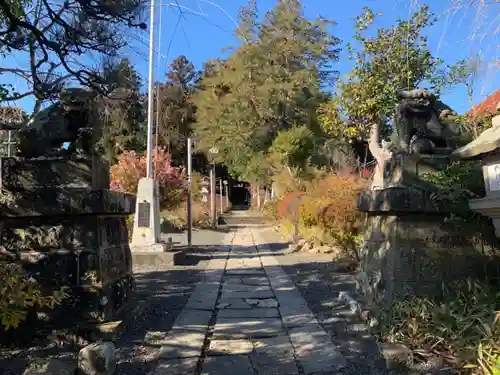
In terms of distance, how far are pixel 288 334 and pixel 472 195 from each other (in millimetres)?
2323

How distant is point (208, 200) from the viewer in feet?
96.2

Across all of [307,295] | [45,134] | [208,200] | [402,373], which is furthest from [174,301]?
[208,200]

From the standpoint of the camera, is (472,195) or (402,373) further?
(472,195)

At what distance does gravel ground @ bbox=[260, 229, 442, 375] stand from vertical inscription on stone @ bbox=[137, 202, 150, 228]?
3504mm

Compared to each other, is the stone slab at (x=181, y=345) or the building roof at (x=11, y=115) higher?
the building roof at (x=11, y=115)

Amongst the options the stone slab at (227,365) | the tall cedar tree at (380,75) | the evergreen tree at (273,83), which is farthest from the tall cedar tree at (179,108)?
the stone slab at (227,365)

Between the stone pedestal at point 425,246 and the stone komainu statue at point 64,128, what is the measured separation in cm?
311

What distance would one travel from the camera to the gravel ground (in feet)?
13.2

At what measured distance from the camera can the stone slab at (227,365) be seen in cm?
389

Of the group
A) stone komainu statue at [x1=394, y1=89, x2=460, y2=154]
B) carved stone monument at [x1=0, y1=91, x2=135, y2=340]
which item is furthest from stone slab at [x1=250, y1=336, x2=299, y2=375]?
stone komainu statue at [x1=394, y1=89, x2=460, y2=154]

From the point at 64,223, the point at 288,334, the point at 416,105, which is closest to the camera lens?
the point at 64,223

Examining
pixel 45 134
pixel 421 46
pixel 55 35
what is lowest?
pixel 45 134

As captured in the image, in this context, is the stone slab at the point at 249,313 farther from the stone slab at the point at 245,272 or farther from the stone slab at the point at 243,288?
the stone slab at the point at 245,272

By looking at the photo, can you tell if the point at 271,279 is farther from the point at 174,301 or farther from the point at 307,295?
the point at 174,301
